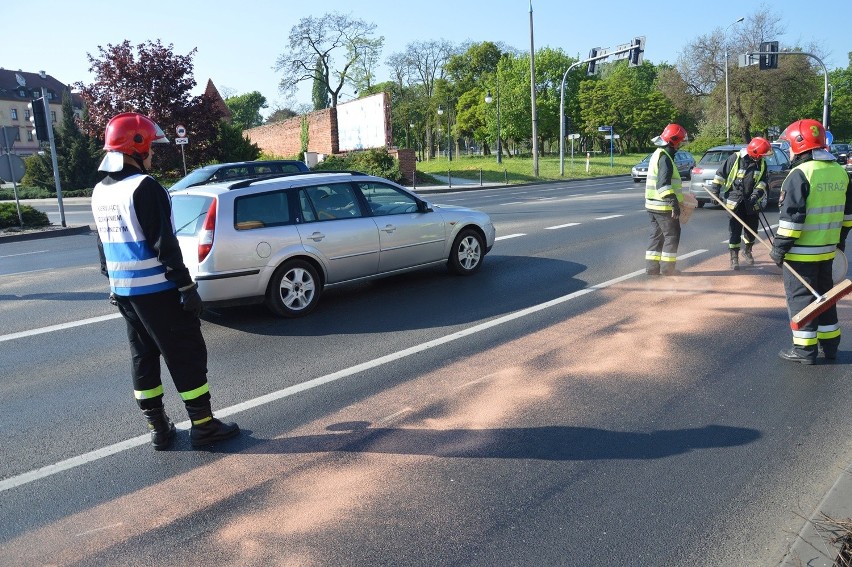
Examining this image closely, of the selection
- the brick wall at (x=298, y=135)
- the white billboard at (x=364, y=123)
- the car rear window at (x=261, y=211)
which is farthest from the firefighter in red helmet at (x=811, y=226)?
the brick wall at (x=298, y=135)

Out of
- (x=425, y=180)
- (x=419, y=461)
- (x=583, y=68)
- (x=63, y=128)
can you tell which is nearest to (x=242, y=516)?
(x=419, y=461)

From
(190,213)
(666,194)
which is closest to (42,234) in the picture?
(190,213)

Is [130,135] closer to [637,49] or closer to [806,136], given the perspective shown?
[806,136]

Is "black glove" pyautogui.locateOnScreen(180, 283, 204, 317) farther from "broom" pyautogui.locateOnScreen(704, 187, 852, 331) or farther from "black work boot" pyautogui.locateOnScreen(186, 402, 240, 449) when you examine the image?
"broom" pyautogui.locateOnScreen(704, 187, 852, 331)

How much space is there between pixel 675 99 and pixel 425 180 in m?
36.5

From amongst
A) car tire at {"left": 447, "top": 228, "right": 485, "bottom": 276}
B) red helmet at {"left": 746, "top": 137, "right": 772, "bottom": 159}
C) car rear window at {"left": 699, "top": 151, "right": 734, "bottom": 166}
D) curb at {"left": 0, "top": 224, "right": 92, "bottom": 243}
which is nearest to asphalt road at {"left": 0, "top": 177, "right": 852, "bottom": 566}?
car tire at {"left": 447, "top": 228, "right": 485, "bottom": 276}

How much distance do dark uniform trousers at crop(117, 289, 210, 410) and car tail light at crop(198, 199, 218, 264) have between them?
2.64 m

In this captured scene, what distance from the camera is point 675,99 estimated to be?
6338 centimetres

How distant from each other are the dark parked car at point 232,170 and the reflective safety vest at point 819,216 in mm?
12767

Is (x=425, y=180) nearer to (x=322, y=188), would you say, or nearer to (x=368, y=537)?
(x=322, y=188)

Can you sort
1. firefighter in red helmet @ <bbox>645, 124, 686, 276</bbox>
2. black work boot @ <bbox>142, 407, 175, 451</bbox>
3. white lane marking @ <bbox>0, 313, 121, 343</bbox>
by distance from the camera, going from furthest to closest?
firefighter in red helmet @ <bbox>645, 124, 686, 276</bbox> → white lane marking @ <bbox>0, 313, 121, 343</bbox> → black work boot @ <bbox>142, 407, 175, 451</bbox>

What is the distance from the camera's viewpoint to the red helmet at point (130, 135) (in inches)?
159

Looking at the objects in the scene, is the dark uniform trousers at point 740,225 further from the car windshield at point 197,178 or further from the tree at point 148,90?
the tree at point 148,90

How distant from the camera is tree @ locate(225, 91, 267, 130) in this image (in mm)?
117500
